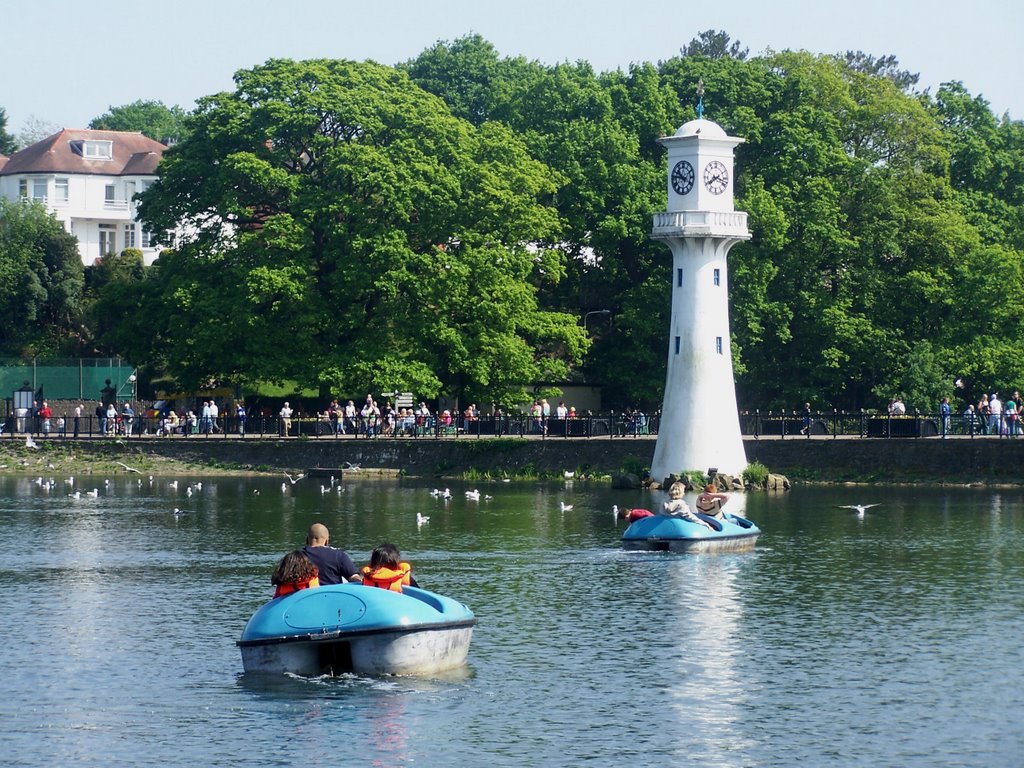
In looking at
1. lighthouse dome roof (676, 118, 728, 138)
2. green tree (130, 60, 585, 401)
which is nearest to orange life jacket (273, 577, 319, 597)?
lighthouse dome roof (676, 118, 728, 138)

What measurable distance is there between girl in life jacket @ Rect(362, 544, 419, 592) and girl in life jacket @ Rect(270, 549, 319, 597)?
34.4 inches

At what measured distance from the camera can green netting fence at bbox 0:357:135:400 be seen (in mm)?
87000

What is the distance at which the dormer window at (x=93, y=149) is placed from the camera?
12575 centimetres

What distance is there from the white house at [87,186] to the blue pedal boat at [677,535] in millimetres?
83119

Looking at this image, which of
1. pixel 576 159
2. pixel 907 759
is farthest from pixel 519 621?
pixel 576 159

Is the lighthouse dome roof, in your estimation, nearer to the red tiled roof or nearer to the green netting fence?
the green netting fence

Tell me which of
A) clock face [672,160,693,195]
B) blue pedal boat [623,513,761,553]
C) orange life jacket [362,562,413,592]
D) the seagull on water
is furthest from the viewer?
clock face [672,160,693,195]

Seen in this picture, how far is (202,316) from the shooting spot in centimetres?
7388

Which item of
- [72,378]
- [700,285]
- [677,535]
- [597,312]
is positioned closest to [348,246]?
[597,312]

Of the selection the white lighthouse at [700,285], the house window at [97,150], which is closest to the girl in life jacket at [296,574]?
the white lighthouse at [700,285]

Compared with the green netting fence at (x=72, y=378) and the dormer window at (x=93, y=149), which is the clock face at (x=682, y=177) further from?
the dormer window at (x=93, y=149)

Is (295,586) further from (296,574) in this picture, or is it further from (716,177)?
(716,177)

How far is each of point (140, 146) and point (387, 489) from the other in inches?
2761

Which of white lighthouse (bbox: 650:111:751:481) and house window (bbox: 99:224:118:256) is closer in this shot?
white lighthouse (bbox: 650:111:751:481)
